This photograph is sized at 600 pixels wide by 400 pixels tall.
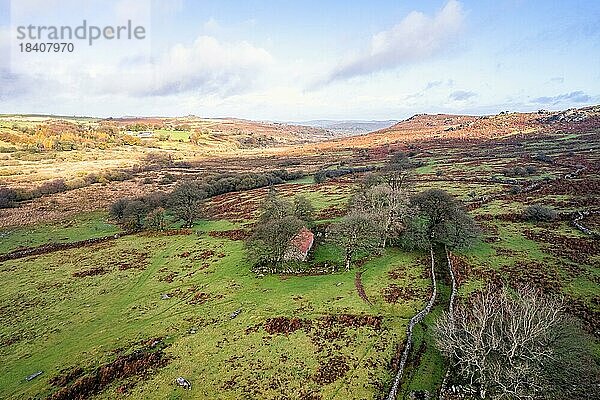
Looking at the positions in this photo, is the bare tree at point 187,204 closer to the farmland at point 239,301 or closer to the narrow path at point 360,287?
the farmland at point 239,301

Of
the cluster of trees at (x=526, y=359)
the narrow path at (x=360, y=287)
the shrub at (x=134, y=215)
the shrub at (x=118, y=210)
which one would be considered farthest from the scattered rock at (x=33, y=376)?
the shrub at (x=118, y=210)

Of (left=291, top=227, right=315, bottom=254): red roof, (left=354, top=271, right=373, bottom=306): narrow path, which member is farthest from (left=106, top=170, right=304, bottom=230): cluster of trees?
(left=354, top=271, right=373, bottom=306): narrow path

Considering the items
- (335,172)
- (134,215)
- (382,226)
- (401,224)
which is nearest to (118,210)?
(134,215)

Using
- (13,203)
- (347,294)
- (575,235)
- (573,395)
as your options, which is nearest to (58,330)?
(347,294)

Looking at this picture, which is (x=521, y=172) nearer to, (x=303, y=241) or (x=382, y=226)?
(x=382, y=226)

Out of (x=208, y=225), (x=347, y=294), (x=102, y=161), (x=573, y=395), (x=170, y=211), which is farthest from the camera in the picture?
(x=102, y=161)

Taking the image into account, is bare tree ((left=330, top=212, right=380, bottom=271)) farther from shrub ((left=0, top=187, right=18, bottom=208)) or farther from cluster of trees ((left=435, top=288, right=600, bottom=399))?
shrub ((left=0, top=187, right=18, bottom=208))

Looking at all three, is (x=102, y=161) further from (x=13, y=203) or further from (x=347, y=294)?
(x=347, y=294)
